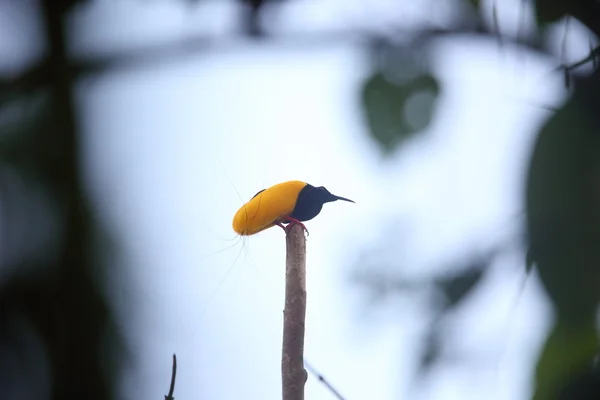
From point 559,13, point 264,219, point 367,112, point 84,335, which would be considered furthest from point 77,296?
point 264,219

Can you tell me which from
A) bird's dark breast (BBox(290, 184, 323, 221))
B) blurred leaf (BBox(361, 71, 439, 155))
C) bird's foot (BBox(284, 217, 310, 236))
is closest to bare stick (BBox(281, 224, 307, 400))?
bird's foot (BBox(284, 217, 310, 236))

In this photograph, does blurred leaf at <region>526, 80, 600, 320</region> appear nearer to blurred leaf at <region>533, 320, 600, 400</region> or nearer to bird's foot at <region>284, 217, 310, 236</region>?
blurred leaf at <region>533, 320, 600, 400</region>

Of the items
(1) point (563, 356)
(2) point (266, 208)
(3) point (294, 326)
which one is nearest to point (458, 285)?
(1) point (563, 356)

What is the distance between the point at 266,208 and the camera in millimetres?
1138

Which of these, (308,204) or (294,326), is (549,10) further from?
(294,326)

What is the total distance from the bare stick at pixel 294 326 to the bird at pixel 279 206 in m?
0.14

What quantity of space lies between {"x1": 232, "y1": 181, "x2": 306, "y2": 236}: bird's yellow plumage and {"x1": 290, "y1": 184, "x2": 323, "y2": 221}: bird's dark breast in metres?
0.01

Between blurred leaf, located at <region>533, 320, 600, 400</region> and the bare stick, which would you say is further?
the bare stick

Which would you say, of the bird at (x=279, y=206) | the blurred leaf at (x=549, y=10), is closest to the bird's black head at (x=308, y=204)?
the bird at (x=279, y=206)

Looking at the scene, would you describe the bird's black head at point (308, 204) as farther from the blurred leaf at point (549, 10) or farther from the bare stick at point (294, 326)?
the blurred leaf at point (549, 10)

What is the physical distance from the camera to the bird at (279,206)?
1.08 meters

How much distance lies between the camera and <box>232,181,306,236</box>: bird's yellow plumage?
1079 millimetres

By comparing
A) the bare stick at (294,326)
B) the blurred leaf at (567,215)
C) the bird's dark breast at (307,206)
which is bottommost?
the bare stick at (294,326)

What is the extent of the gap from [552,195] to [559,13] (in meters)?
0.11
